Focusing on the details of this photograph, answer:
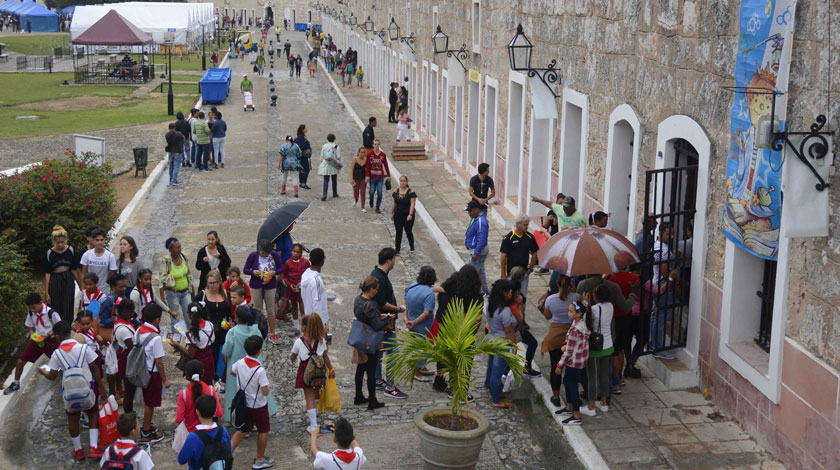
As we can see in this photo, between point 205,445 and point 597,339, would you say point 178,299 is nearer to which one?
point 205,445

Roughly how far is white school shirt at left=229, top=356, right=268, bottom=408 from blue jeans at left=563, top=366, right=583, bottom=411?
3.00m

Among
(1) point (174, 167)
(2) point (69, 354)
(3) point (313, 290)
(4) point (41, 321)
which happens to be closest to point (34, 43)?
(1) point (174, 167)

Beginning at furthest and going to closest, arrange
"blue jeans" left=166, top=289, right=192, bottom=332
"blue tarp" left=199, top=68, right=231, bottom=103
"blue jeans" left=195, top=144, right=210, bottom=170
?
A: "blue tarp" left=199, top=68, right=231, bottom=103 < "blue jeans" left=195, top=144, right=210, bottom=170 < "blue jeans" left=166, top=289, right=192, bottom=332

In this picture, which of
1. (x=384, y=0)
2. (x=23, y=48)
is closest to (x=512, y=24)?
(x=384, y=0)

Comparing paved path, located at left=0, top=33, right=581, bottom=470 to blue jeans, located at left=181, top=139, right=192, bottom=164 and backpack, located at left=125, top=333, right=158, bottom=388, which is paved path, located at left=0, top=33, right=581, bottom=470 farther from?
blue jeans, located at left=181, top=139, right=192, bottom=164

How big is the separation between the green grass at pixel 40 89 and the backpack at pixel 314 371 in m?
32.6

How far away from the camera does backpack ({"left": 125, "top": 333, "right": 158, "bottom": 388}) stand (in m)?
9.09

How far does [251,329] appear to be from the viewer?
9.10m

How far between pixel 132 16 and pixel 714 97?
45.3 m

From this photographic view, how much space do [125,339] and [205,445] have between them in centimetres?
232

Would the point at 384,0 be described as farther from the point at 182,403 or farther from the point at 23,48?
the point at 23,48

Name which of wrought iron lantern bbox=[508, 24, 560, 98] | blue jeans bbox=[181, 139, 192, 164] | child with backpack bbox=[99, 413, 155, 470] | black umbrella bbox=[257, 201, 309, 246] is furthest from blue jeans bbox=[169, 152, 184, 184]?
child with backpack bbox=[99, 413, 155, 470]

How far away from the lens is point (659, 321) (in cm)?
1045

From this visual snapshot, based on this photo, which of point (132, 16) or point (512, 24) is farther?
point (132, 16)
